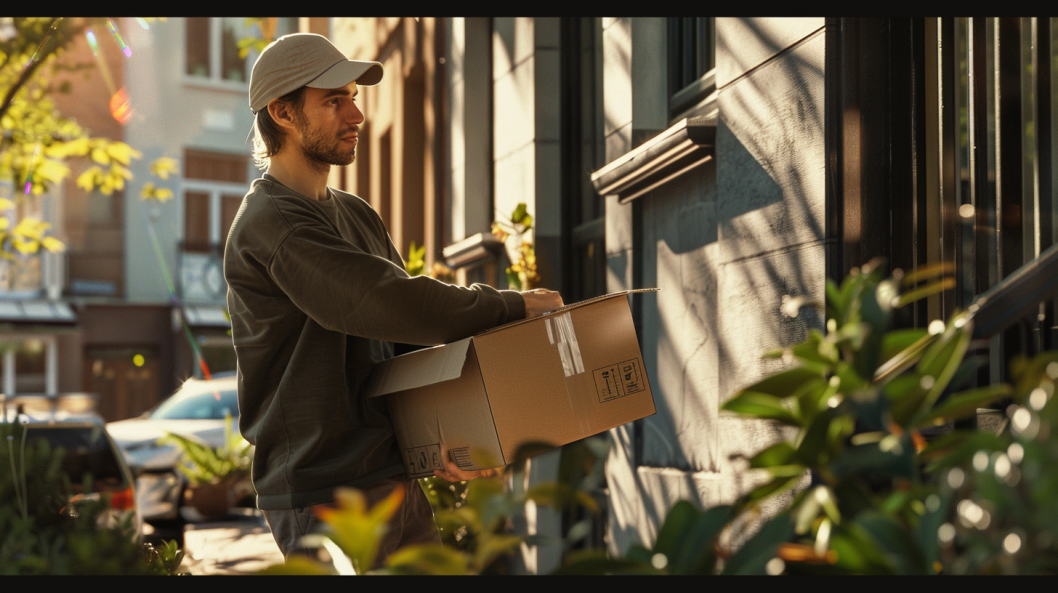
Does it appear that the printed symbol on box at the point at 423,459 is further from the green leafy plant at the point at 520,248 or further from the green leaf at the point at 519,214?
the green leaf at the point at 519,214

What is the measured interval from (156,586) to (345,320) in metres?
1.11

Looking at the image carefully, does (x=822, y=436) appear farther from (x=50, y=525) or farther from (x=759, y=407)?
(x=50, y=525)

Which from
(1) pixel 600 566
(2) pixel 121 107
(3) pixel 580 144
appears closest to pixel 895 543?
(1) pixel 600 566

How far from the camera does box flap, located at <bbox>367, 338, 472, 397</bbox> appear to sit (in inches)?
86.0

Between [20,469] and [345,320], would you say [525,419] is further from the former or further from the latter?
[20,469]

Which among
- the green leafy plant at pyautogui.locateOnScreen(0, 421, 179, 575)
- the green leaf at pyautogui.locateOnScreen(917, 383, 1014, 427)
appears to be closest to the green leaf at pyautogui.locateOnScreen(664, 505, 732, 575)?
the green leaf at pyautogui.locateOnScreen(917, 383, 1014, 427)

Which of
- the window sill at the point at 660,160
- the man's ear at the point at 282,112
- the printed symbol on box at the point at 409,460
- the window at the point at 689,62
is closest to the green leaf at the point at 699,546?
the printed symbol on box at the point at 409,460

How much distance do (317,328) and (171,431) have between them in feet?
31.5

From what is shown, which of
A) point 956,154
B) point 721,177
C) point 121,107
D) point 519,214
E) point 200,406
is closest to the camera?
point 956,154

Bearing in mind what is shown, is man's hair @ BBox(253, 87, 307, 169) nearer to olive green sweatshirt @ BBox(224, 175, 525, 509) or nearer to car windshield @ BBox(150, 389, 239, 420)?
olive green sweatshirt @ BBox(224, 175, 525, 509)

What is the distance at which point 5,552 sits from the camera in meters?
1.67

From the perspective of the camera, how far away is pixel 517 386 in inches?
89.3

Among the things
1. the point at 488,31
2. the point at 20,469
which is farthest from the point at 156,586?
the point at 488,31

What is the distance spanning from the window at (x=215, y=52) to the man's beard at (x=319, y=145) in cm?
2430
